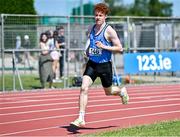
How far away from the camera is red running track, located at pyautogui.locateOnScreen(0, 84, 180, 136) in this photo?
32.9 ft

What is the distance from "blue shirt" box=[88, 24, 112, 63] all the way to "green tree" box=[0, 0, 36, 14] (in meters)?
11.7

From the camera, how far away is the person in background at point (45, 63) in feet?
62.0

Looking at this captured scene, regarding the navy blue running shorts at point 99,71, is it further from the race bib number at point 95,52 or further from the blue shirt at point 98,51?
the race bib number at point 95,52

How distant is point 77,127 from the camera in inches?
394

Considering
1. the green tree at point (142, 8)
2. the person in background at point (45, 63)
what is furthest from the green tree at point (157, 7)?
the person in background at point (45, 63)

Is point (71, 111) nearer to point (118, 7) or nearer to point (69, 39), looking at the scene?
point (69, 39)

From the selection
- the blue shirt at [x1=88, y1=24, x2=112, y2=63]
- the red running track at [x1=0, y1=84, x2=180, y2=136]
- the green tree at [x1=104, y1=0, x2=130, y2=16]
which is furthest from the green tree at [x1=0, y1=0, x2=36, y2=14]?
the green tree at [x1=104, y1=0, x2=130, y2=16]

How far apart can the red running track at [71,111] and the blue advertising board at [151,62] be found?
328 centimetres

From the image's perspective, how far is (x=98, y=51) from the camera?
996 centimetres

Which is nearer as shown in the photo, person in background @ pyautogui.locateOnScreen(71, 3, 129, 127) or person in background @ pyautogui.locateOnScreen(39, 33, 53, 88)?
person in background @ pyautogui.locateOnScreen(71, 3, 129, 127)

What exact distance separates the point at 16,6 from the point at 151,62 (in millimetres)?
5767

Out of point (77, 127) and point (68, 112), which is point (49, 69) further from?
point (77, 127)

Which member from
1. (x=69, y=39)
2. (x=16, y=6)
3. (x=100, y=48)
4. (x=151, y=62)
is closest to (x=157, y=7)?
(x=16, y=6)

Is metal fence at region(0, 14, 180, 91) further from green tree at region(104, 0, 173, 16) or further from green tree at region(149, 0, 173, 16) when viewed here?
green tree at region(104, 0, 173, 16)
